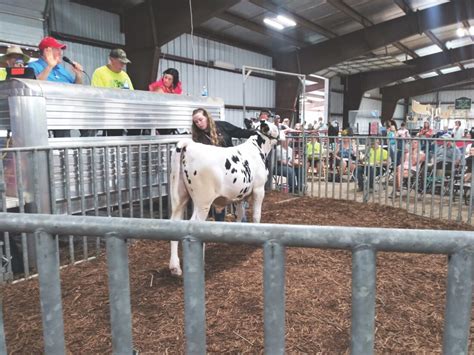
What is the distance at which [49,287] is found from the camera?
4.12 ft

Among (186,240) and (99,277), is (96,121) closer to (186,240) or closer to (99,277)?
(99,277)

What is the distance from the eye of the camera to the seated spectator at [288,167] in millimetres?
8148

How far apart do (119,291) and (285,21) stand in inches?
613

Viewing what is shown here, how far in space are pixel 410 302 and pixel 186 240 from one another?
265 cm

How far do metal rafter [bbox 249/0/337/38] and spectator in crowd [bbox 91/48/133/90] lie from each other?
828 centimetres

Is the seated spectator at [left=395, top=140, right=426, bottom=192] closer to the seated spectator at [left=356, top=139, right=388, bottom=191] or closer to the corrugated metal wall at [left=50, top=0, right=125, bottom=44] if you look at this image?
the seated spectator at [left=356, top=139, right=388, bottom=191]

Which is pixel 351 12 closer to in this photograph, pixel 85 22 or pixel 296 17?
pixel 296 17

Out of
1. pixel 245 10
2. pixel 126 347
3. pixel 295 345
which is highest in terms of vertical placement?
pixel 245 10

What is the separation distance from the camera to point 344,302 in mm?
3039

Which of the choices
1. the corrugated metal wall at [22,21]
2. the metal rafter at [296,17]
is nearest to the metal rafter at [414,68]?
the metal rafter at [296,17]

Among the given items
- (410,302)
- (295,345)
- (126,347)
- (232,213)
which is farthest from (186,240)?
(232,213)

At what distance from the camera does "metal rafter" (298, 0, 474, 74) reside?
47.6 ft

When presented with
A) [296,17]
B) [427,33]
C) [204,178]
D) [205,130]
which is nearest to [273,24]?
[296,17]

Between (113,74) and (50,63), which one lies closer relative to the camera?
(50,63)
